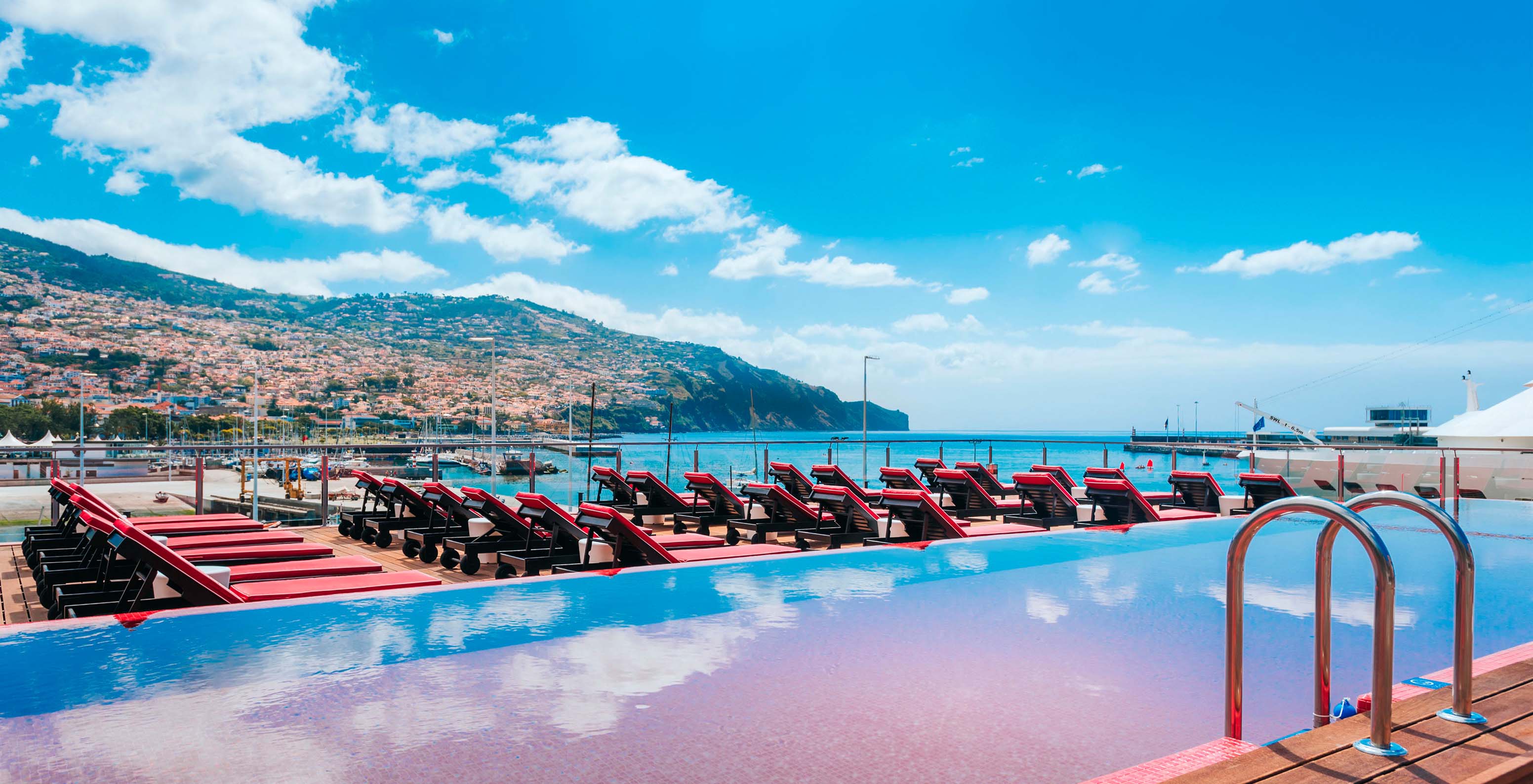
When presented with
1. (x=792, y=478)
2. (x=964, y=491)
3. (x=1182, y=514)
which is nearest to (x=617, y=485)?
(x=792, y=478)

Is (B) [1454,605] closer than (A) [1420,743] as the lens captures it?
No

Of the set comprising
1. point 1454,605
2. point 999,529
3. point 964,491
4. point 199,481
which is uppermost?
point 1454,605

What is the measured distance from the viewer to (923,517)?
25.7ft

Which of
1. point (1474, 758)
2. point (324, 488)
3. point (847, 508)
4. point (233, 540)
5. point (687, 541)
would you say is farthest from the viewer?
point (324, 488)

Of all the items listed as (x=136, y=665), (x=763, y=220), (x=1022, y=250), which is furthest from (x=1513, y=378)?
(x=136, y=665)

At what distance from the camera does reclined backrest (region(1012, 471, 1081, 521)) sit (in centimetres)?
925

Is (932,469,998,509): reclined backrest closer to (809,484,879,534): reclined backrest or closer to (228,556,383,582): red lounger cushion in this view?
(809,484,879,534): reclined backrest

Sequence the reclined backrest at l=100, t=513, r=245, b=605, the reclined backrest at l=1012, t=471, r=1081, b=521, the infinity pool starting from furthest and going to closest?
1. the reclined backrest at l=1012, t=471, r=1081, b=521
2. the reclined backrest at l=100, t=513, r=245, b=605
3. the infinity pool

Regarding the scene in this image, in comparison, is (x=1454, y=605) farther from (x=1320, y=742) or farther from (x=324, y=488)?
(x=324, y=488)

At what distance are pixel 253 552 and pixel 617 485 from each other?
4244mm

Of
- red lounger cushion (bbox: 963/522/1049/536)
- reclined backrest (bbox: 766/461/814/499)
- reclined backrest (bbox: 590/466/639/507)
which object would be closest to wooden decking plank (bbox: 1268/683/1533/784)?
red lounger cushion (bbox: 963/522/1049/536)

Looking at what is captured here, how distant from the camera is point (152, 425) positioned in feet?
173

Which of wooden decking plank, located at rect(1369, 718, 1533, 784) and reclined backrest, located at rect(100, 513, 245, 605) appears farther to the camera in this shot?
reclined backrest, located at rect(100, 513, 245, 605)

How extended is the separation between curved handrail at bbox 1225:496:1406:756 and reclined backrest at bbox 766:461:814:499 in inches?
293
